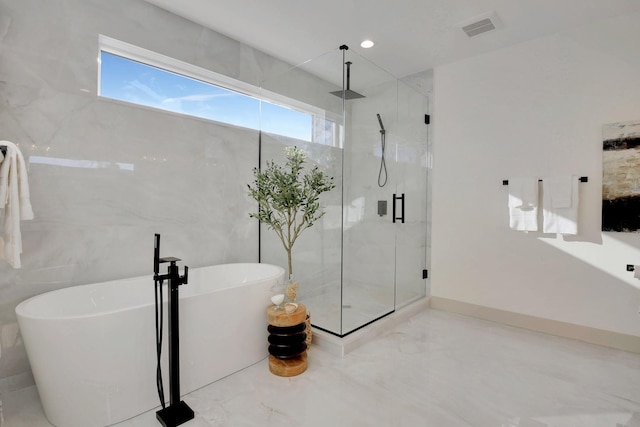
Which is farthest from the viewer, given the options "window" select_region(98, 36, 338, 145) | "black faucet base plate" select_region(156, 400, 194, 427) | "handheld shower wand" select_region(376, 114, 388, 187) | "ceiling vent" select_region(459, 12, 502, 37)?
"handheld shower wand" select_region(376, 114, 388, 187)

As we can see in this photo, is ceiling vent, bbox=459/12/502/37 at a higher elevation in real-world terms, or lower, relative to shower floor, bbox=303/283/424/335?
higher

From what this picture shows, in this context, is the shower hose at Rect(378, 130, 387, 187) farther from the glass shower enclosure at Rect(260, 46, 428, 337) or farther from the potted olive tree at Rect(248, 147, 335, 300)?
the potted olive tree at Rect(248, 147, 335, 300)

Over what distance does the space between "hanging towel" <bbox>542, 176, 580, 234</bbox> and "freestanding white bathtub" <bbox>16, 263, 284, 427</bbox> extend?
2.43 metres

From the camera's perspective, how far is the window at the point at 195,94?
2406 mm

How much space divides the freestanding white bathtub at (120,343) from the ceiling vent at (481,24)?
2.60m

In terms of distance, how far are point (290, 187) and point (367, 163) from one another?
1008 millimetres

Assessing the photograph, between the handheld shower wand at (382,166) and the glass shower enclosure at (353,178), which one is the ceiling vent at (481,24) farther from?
the handheld shower wand at (382,166)

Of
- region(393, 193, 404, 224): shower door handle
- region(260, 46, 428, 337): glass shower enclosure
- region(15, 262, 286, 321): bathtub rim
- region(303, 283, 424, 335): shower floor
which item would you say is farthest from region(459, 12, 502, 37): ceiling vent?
region(15, 262, 286, 321): bathtub rim

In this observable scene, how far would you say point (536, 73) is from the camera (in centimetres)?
294

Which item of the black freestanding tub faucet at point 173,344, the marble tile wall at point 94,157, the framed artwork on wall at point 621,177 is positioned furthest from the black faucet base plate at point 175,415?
the framed artwork on wall at point 621,177

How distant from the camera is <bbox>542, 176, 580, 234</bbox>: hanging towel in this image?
271cm

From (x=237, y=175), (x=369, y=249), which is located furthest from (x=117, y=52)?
(x=369, y=249)

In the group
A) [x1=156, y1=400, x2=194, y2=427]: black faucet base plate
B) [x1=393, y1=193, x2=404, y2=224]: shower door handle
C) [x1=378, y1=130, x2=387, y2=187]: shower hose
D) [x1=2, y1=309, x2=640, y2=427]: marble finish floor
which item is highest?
[x1=378, y1=130, x2=387, y2=187]: shower hose

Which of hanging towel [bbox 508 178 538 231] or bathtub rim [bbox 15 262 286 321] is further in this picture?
hanging towel [bbox 508 178 538 231]
